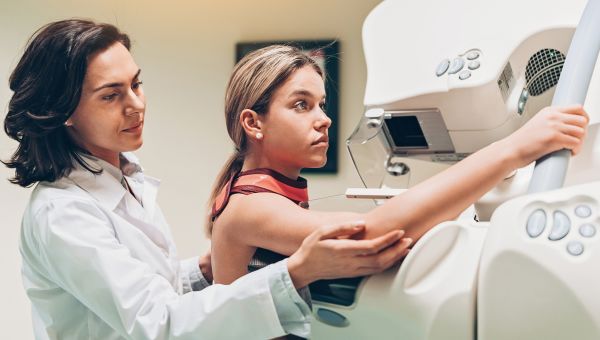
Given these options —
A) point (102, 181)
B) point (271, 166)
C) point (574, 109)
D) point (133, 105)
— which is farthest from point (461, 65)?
point (102, 181)

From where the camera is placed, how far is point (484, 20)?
118 cm

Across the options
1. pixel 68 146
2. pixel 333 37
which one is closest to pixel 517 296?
pixel 68 146

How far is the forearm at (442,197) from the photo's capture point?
36.2 inches

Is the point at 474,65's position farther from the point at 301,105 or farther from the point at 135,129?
the point at 135,129

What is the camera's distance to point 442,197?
0.92m

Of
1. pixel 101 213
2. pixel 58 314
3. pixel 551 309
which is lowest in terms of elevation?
pixel 58 314

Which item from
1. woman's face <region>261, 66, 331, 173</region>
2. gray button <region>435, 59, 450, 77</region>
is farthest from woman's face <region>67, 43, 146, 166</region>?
gray button <region>435, 59, 450, 77</region>

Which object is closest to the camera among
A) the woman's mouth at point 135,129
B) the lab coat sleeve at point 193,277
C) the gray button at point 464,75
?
the gray button at point 464,75

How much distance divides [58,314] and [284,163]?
51 cm

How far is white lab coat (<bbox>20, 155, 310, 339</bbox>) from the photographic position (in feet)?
3.41

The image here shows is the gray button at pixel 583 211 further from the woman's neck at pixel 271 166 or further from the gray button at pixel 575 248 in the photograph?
the woman's neck at pixel 271 166

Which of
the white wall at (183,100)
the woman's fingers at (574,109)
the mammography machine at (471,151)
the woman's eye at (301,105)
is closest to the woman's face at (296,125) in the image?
the woman's eye at (301,105)

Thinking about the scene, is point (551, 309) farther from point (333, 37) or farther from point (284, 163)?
point (333, 37)

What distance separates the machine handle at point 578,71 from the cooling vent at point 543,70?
0.69ft
